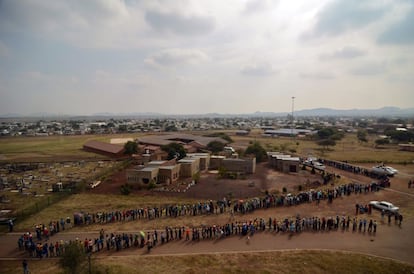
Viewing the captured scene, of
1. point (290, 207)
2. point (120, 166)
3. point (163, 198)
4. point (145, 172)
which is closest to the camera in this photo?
point (290, 207)

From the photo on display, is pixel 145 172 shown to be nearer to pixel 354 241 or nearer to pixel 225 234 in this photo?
pixel 225 234

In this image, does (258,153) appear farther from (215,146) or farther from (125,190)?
(125,190)

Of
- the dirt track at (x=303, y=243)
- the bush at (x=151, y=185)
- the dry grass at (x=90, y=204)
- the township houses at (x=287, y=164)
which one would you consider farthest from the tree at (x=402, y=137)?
the dry grass at (x=90, y=204)

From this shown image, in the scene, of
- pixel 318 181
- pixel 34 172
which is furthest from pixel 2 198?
pixel 318 181

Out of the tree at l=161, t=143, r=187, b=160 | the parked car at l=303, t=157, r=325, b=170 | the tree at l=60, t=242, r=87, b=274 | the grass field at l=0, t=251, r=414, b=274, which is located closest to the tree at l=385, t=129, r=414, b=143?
the parked car at l=303, t=157, r=325, b=170

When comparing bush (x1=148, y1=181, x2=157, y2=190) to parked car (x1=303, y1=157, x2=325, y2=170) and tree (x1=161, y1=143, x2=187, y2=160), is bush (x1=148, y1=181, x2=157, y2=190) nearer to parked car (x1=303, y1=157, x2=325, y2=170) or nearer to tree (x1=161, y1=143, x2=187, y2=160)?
tree (x1=161, y1=143, x2=187, y2=160)
